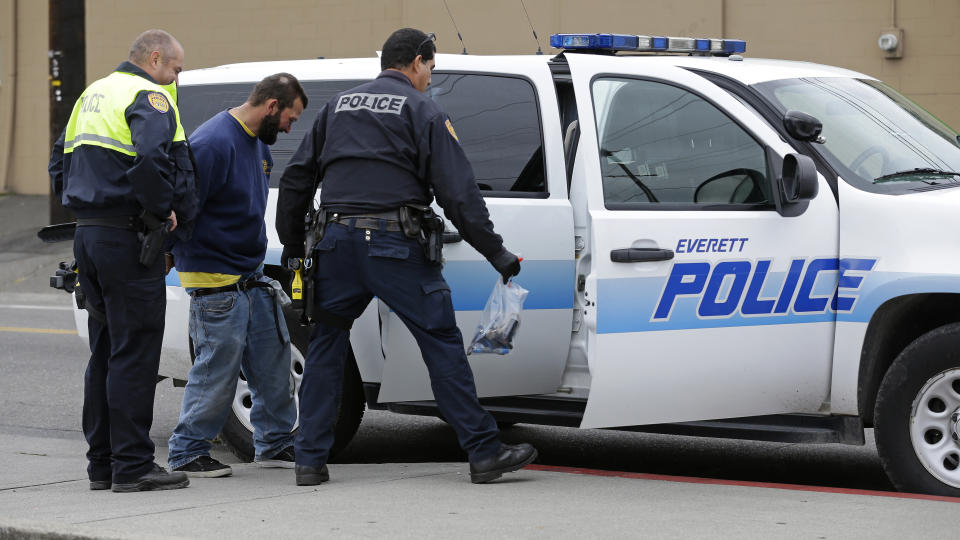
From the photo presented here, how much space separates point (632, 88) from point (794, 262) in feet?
3.43

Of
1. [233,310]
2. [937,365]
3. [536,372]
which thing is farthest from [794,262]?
[233,310]

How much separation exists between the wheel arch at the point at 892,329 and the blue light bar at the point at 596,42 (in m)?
1.69

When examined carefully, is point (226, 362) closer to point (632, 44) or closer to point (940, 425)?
point (632, 44)

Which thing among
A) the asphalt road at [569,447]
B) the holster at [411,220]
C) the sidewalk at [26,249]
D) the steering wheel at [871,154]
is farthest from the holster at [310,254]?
the sidewalk at [26,249]

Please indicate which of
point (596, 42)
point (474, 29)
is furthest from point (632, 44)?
point (474, 29)

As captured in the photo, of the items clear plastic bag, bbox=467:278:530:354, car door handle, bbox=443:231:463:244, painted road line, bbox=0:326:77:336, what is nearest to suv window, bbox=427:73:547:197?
car door handle, bbox=443:231:463:244

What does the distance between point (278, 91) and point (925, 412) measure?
9.95 feet

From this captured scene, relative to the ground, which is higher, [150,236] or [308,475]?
[150,236]

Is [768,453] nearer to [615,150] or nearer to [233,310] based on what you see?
[615,150]

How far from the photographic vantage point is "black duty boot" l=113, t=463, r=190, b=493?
5844 millimetres

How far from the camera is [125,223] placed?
5.68 m

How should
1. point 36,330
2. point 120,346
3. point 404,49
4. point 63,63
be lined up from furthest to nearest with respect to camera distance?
1. point 63,63
2. point 36,330
3. point 404,49
4. point 120,346

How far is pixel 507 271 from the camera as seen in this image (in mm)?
5562

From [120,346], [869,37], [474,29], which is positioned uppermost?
[474,29]
